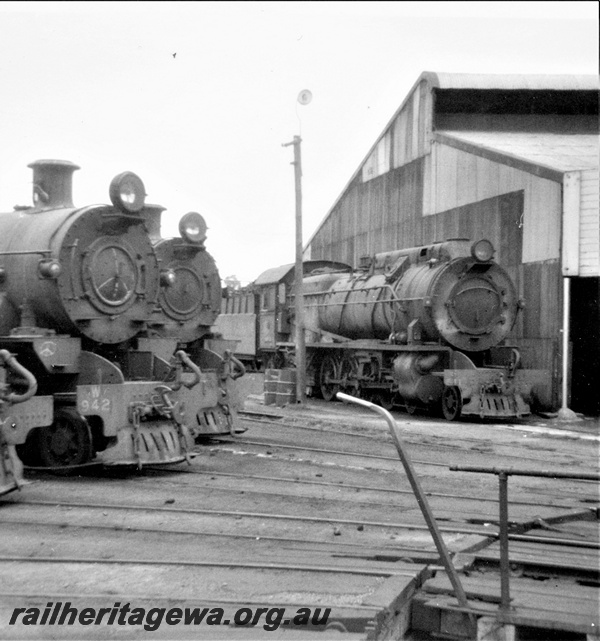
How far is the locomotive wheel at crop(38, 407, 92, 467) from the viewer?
9.32 m

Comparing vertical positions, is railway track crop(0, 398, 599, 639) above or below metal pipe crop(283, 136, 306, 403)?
below

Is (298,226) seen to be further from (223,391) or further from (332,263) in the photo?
(223,391)

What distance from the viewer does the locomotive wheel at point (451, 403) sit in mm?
16281

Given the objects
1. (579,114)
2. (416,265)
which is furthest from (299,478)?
(579,114)

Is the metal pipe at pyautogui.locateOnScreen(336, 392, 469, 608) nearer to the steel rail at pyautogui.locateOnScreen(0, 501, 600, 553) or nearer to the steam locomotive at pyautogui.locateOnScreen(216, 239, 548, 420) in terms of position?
the steel rail at pyautogui.locateOnScreen(0, 501, 600, 553)

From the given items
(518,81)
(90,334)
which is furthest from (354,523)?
(518,81)

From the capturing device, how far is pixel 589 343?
20.8 meters

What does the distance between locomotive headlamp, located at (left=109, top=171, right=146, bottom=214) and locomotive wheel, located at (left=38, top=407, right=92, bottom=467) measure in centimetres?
232

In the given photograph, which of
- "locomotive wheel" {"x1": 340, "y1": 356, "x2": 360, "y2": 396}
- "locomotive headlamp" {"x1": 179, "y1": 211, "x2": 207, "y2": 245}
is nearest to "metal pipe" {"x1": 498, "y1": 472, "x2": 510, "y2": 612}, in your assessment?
"locomotive headlamp" {"x1": 179, "y1": 211, "x2": 207, "y2": 245}

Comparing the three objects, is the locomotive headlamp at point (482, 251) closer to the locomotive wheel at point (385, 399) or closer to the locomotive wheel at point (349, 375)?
the locomotive wheel at point (385, 399)

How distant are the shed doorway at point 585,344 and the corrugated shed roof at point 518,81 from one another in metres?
7.79

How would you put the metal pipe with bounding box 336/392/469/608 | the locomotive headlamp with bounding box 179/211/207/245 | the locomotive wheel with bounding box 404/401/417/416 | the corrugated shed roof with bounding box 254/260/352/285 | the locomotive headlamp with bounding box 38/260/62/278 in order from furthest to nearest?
the corrugated shed roof with bounding box 254/260/352/285 → the locomotive wheel with bounding box 404/401/417/416 → the locomotive headlamp with bounding box 179/211/207/245 → the locomotive headlamp with bounding box 38/260/62/278 → the metal pipe with bounding box 336/392/469/608

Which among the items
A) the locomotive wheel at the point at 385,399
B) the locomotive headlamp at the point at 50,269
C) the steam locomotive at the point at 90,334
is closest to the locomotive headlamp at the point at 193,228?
the steam locomotive at the point at 90,334

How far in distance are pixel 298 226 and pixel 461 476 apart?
10576 millimetres
